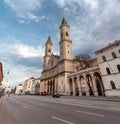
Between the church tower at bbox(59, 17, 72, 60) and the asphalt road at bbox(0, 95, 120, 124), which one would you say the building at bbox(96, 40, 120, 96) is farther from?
the church tower at bbox(59, 17, 72, 60)

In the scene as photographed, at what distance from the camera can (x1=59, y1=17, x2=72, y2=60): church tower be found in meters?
60.1

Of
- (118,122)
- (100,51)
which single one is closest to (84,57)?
(100,51)

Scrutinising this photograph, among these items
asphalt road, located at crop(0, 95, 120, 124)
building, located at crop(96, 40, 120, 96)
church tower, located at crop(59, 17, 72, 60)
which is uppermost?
church tower, located at crop(59, 17, 72, 60)

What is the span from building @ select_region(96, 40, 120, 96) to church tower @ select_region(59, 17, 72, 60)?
1073 inches

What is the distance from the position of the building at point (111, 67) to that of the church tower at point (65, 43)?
2725 cm

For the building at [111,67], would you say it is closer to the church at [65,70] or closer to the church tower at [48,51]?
the church at [65,70]

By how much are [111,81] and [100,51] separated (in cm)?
940

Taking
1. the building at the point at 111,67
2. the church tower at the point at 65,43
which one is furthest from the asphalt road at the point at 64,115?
the church tower at the point at 65,43

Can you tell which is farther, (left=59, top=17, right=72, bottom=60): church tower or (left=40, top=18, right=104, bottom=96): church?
(left=59, top=17, right=72, bottom=60): church tower

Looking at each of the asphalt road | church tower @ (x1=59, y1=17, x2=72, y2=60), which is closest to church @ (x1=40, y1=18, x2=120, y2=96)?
church tower @ (x1=59, y1=17, x2=72, y2=60)

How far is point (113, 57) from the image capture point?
31.2 metres

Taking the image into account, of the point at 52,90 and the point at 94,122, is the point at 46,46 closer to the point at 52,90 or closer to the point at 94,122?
the point at 52,90

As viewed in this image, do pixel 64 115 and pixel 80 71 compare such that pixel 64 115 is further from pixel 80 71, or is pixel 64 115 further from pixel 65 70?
pixel 65 70

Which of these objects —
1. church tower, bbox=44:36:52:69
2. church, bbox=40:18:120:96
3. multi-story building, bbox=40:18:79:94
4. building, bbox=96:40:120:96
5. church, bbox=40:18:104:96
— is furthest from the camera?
church tower, bbox=44:36:52:69
